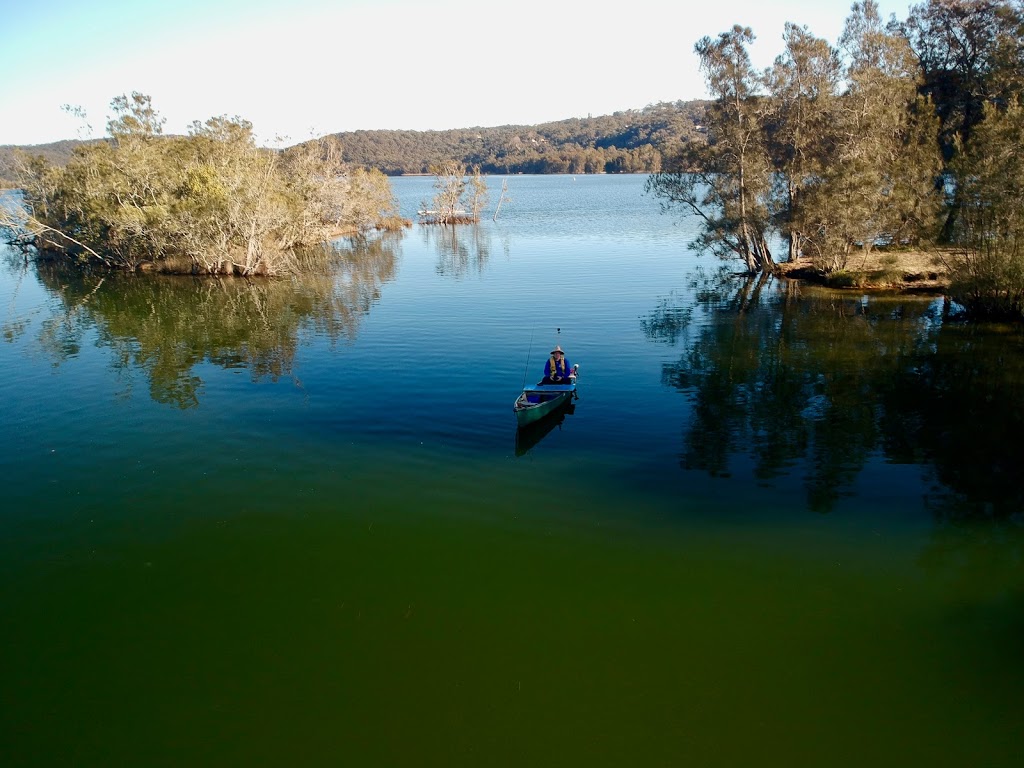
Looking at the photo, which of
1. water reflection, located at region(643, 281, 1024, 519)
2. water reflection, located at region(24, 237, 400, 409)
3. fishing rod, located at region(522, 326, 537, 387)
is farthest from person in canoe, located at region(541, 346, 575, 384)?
water reflection, located at region(24, 237, 400, 409)

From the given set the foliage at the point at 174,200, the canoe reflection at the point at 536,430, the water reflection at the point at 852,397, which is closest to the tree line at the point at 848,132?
the water reflection at the point at 852,397

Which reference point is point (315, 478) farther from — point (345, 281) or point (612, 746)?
point (345, 281)

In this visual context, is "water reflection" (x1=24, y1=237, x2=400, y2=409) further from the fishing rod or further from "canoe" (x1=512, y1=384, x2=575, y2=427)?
"canoe" (x1=512, y1=384, x2=575, y2=427)

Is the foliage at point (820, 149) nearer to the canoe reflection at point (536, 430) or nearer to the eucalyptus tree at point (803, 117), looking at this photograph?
the eucalyptus tree at point (803, 117)

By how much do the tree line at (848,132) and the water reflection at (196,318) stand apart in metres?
25.6

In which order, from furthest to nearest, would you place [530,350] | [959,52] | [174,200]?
[174,200], [959,52], [530,350]

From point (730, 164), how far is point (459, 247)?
32.5 metres

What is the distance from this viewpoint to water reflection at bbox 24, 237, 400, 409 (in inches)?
1184

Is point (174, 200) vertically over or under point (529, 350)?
over

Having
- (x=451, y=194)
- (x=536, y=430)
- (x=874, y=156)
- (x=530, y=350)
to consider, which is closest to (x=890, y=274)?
(x=874, y=156)

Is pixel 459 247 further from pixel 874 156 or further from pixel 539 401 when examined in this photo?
pixel 539 401

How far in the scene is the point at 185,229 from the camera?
173 ft

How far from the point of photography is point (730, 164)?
1849 inches

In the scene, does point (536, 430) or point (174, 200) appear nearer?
point (536, 430)
